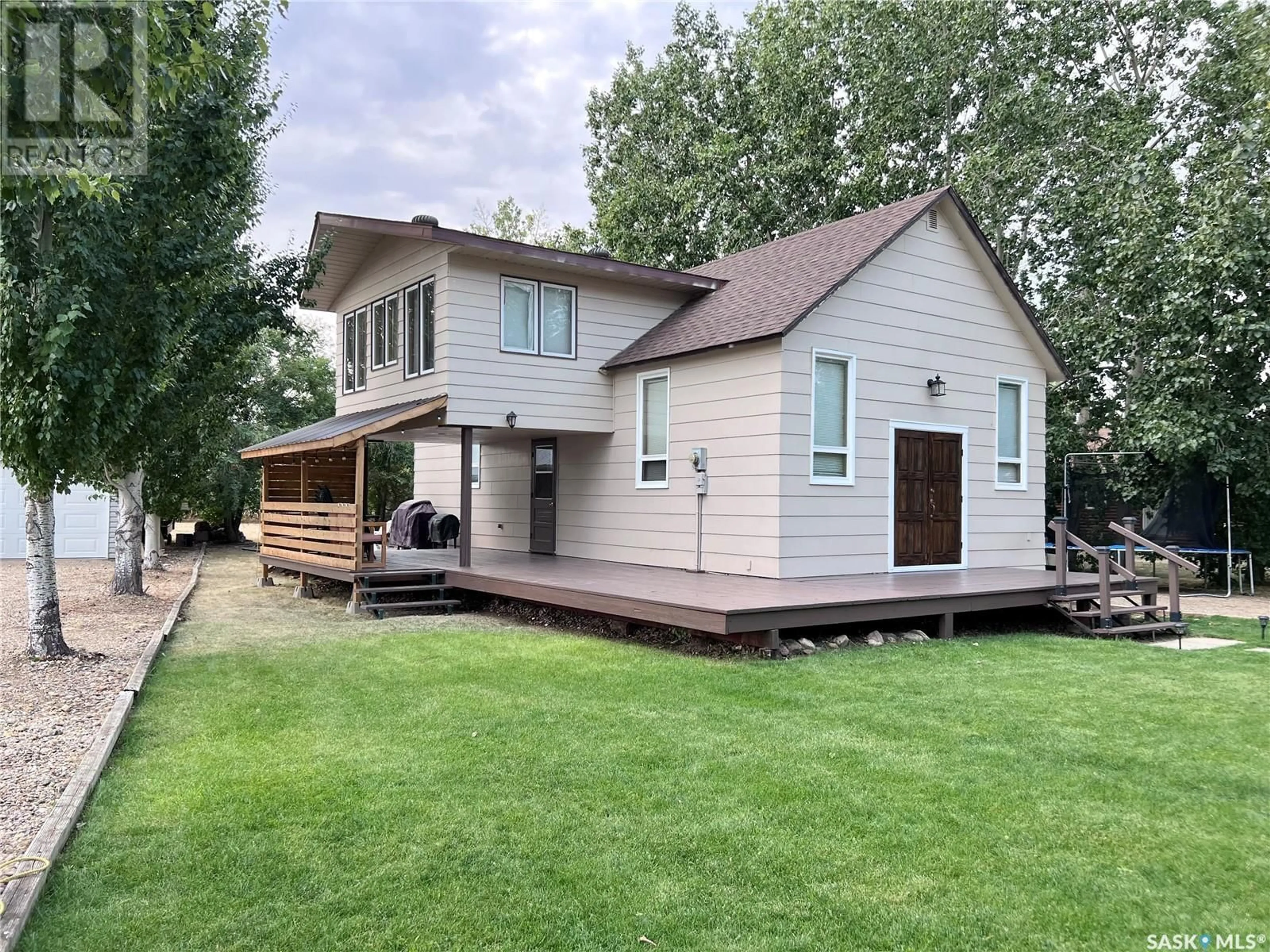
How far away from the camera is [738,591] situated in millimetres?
8156

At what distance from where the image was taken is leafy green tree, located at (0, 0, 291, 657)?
19.6 ft

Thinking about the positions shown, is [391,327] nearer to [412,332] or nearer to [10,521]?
[412,332]

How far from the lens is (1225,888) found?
A: 2.96 meters

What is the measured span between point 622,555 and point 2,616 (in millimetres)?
7416

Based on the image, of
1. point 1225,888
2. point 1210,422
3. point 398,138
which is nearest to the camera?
point 1225,888

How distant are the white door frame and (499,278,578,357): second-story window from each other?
4536 millimetres

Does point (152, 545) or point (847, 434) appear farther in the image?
point (152, 545)

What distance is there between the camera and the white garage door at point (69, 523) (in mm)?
17094

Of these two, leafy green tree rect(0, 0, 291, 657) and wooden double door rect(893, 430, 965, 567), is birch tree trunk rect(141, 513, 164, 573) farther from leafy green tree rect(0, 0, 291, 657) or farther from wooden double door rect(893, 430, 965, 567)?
wooden double door rect(893, 430, 965, 567)

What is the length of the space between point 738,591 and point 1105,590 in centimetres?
384

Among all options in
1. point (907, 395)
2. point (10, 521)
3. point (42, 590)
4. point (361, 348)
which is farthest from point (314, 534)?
point (10, 521)

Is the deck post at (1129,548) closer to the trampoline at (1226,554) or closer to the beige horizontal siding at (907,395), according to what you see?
the beige horizontal siding at (907,395)

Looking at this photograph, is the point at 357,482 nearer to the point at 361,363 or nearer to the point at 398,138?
the point at 361,363

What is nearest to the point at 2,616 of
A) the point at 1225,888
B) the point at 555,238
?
the point at 1225,888
